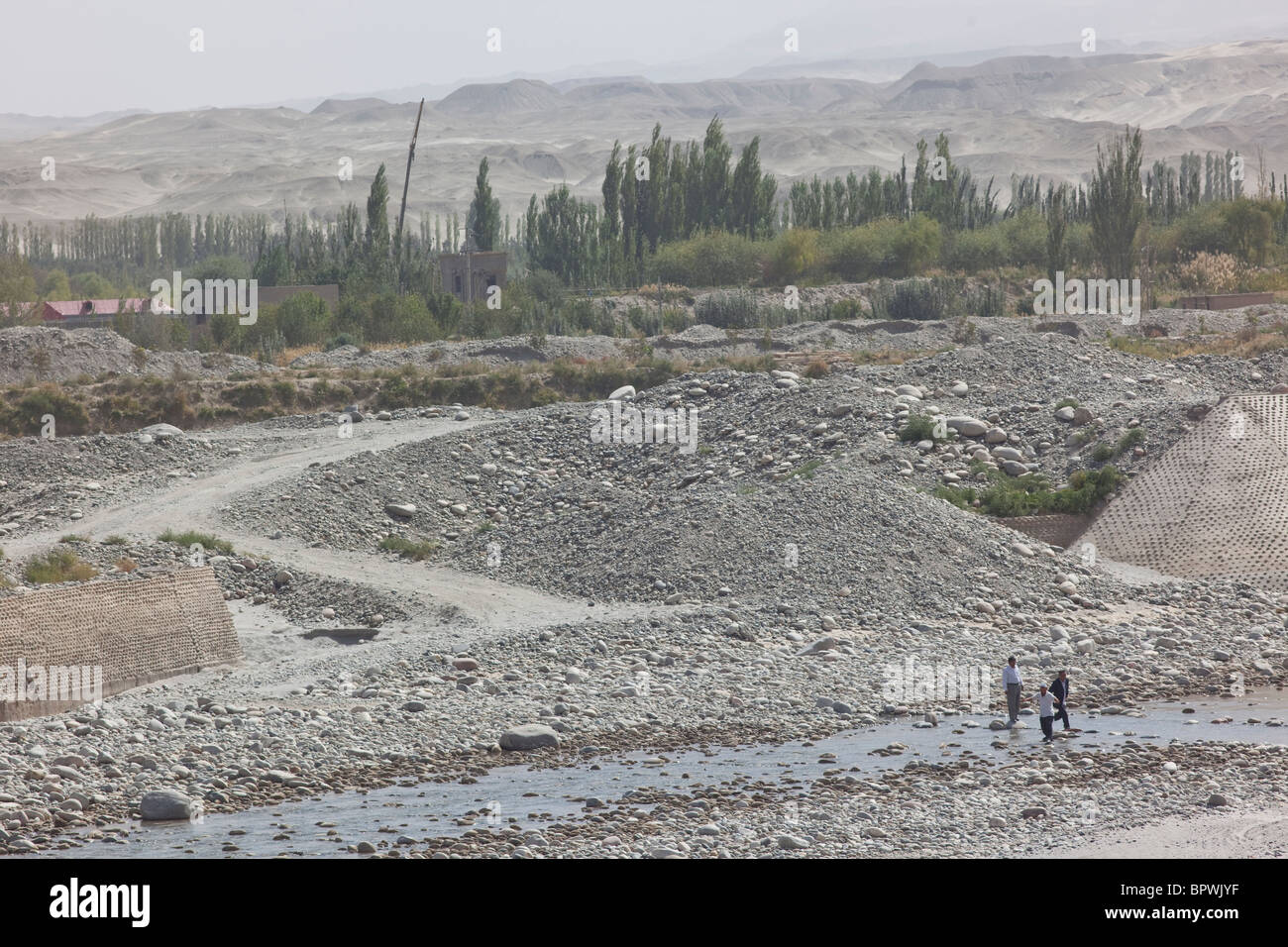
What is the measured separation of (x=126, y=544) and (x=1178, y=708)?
15.5 metres

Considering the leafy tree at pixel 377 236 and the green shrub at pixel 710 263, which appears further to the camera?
the green shrub at pixel 710 263

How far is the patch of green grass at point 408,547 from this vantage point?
2420 centimetres

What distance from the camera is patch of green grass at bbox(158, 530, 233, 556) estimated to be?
23.1 m

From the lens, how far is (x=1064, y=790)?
12.6 m

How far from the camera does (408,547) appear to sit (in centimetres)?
2434

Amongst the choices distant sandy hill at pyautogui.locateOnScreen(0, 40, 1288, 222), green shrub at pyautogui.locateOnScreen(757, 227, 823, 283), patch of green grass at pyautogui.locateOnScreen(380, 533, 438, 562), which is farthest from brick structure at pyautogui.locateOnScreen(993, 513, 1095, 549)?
distant sandy hill at pyautogui.locateOnScreen(0, 40, 1288, 222)

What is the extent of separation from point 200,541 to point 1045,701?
14.1 metres

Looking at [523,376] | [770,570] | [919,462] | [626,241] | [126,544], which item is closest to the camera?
[770,570]

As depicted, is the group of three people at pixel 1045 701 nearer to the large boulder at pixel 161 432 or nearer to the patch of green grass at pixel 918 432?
the patch of green grass at pixel 918 432

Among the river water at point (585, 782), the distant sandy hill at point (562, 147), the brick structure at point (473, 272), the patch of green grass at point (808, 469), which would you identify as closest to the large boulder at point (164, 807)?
the river water at point (585, 782)

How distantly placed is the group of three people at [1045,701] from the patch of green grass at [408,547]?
1154cm

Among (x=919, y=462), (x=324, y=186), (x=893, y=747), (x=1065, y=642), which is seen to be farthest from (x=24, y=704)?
(x=324, y=186)

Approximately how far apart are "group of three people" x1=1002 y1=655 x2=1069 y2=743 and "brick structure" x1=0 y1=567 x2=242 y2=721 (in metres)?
9.43
